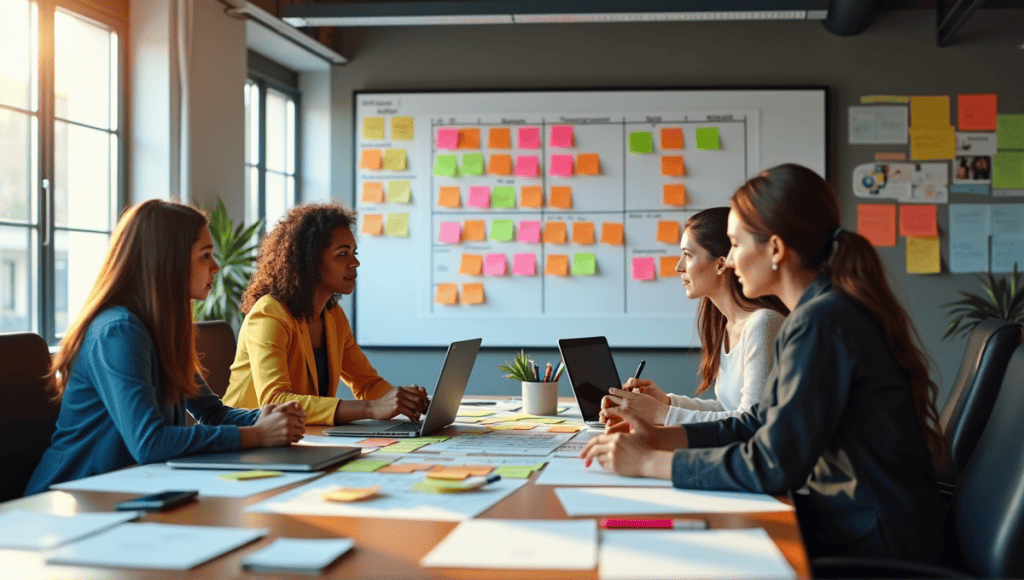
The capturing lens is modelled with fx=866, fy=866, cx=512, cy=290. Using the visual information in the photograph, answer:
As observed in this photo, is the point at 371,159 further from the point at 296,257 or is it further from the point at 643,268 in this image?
the point at 296,257

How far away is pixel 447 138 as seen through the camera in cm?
444

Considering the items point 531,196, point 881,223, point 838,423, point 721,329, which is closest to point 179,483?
point 838,423

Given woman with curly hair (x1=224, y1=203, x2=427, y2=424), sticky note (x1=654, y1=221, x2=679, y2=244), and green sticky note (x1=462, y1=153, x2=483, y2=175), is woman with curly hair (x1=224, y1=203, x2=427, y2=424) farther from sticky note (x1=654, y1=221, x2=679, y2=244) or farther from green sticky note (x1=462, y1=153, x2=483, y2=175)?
sticky note (x1=654, y1=221, x2=679, y2=244)

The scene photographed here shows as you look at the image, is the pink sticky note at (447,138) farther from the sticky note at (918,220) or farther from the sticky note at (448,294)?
the sticky note at (918,220)

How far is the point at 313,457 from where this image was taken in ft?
5.20

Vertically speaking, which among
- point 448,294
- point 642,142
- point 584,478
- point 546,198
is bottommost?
point 584,478

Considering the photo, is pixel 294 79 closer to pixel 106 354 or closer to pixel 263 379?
pixel 263 379

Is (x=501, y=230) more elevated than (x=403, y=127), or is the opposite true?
(x=403, y=127)

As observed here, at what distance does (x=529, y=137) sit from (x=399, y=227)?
81 centimetres

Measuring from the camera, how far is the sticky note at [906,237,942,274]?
4199mm

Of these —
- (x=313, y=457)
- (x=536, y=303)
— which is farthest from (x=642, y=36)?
(x=313, y=457)

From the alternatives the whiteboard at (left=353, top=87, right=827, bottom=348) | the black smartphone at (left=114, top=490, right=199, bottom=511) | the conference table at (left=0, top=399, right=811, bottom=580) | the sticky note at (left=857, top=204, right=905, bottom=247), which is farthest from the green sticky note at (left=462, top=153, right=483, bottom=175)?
the black smartphone at (left=114, top=490, right=199, bottom=511)

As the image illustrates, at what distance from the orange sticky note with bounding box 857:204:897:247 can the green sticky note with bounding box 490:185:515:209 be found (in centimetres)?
171


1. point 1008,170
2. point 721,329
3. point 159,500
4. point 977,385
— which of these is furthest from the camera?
point 1008,170
